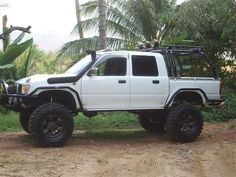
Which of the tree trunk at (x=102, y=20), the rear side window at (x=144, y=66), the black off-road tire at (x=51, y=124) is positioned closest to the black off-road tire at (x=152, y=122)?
the rear side window at (x=144, y=66)

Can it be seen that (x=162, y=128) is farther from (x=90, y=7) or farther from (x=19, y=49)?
(x=90, y=7)

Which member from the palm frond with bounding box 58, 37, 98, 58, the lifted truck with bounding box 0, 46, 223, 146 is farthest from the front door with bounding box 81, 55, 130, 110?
the palm frond with bounding box 58, 37, 98, 58

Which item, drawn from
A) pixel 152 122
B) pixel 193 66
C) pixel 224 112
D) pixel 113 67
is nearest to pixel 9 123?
pixel 152 122

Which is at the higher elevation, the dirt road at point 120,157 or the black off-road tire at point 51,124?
the black off-road tire at point 51,124

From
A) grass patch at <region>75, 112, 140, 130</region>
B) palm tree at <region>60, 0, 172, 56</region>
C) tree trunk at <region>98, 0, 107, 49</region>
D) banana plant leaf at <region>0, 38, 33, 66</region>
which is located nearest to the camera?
banana plant leaf at <region>0, 38, 33, 66</region>

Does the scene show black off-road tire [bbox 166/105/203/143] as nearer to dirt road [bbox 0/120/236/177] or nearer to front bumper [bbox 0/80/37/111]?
dirt road [bbox 0/120/236/177]

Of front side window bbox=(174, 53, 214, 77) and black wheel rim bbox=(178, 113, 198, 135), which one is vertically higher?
front side window bbox=(174, 53, 214, 77)

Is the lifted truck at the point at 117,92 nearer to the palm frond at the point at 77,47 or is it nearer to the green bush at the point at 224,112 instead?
the green bush at the point at 224,112

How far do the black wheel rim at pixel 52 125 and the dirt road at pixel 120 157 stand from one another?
0.35 meters

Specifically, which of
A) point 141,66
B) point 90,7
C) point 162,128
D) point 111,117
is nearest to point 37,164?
point 141,66

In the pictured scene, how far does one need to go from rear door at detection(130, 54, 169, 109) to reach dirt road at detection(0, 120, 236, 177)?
880mm

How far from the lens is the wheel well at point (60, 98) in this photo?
9.58 metres

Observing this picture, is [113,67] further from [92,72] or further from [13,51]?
[13,51]

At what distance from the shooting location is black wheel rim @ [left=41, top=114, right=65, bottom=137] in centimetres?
925
